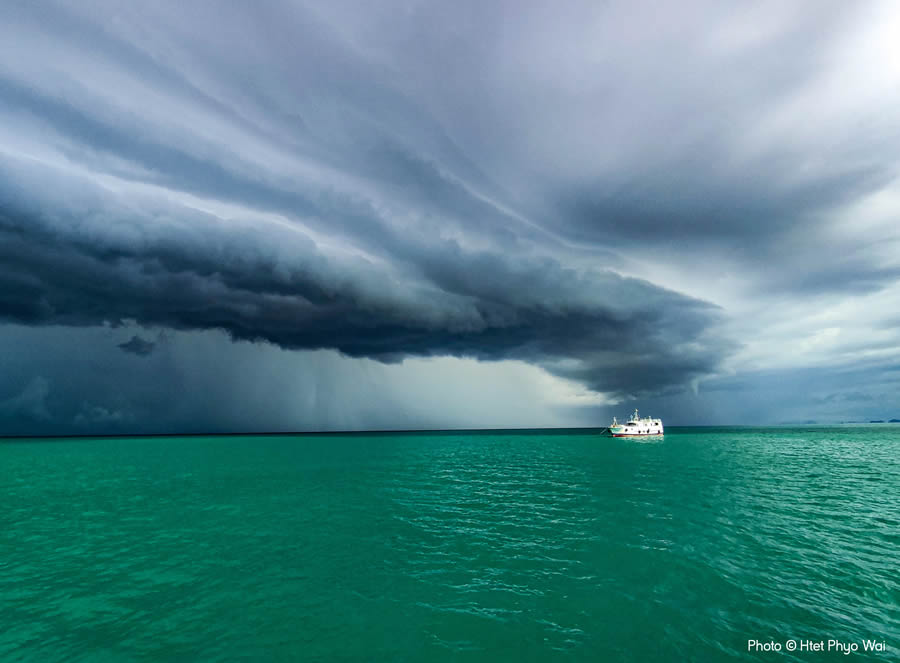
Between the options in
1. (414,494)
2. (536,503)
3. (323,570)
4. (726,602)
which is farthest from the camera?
(414,494)

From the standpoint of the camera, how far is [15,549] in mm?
29141

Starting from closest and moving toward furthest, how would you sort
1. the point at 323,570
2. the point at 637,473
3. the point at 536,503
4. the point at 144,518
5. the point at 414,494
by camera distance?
1. the point at 323,570
2. the point at 144,518
3. the point at 536,503
4. the point at 414,494
5. the point at 637,473

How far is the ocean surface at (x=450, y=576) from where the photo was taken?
55.0 ft

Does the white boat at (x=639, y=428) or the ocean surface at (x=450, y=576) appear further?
the white boat at (x=639, y=428)

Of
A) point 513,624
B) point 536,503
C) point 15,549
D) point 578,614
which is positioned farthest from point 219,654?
point 536,503

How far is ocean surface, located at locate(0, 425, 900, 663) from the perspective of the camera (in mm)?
16750

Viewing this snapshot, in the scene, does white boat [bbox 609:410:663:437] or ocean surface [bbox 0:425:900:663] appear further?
white boat [bbox 609:410:663:437]

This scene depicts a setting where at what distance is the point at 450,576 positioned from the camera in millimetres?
23734

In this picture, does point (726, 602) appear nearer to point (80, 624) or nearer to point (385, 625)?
point (385, 625)

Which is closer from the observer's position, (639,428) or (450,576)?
(450,576)

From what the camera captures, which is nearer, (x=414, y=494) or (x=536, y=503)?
(x=536, y=503)

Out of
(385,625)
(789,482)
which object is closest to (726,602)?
(385,625)

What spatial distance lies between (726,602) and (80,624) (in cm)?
3145

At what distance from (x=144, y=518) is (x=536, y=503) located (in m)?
40.2
